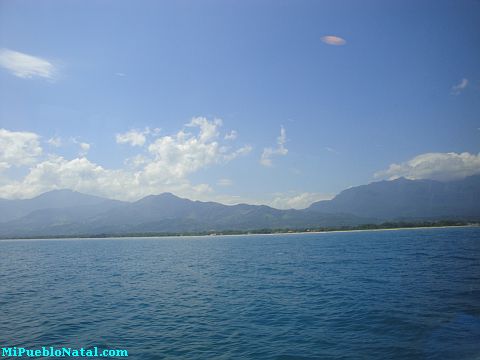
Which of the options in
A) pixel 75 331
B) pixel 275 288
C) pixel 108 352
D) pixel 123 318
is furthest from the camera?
pixel 275 288

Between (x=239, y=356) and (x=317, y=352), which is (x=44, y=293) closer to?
(x=239, y=356)

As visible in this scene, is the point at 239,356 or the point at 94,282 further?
the point at 94,282

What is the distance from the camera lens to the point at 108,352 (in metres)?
20.0

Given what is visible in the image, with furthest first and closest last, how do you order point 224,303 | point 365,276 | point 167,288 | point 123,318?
point 365,276 → point 167,288 → point 224,303 → point 123,318

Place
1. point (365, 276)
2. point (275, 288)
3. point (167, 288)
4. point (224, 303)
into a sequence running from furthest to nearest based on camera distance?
point (365, 276) < point (167, 288) < point (275, 288) < point (224, 303)

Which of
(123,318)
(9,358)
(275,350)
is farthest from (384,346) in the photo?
(9,358)

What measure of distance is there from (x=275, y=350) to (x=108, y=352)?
10.1m

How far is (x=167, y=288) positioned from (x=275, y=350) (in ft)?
82.7

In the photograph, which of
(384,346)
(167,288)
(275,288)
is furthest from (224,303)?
(384,346)

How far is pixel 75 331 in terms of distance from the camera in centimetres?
2423

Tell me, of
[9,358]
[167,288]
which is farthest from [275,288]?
[9,358]

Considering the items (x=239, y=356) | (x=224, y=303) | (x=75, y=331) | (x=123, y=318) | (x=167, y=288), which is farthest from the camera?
(x=167, y=288)

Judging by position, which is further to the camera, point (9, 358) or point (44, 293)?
point (44, 293)

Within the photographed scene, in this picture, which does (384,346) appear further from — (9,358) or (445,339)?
(9,358)
